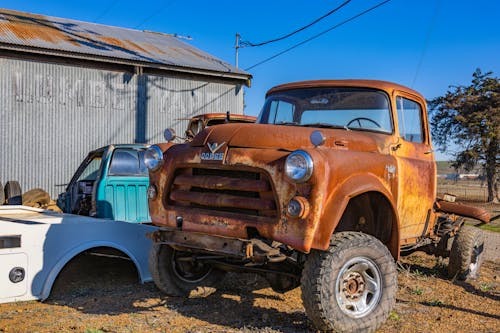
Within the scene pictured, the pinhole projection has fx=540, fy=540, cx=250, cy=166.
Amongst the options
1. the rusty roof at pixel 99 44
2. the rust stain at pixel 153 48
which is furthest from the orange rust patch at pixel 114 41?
the rust stain at pixel 153 48

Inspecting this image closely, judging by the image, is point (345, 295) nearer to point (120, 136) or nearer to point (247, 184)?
point (247, 184)

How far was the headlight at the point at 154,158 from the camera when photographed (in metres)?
5.08

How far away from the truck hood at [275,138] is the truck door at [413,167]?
1.93 ft

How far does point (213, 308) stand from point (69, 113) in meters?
12.2

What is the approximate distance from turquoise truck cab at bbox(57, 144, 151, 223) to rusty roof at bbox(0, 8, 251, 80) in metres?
7.94

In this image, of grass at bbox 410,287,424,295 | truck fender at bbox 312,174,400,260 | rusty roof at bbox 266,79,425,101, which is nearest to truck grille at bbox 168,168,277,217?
truck fender at bbox 312,174,400,260

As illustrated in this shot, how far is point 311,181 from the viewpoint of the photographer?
161 inches

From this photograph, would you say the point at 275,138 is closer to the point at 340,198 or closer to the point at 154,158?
the point at 340,198

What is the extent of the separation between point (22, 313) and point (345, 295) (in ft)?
9.47

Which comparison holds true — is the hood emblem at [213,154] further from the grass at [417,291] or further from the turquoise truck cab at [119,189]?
the turquoise truck cab at [119,189]

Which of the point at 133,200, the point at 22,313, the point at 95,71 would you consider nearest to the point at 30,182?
the point at 95,71

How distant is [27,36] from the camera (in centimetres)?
1561

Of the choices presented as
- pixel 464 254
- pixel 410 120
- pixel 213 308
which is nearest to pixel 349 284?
pixel 213 308

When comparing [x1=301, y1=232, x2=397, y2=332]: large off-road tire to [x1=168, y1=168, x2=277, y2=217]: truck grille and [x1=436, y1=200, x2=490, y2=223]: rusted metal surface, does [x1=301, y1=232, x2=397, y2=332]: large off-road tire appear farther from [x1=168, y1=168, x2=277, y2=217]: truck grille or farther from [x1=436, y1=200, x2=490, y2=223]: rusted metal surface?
[x1=436, y1=200, x2=490, y2=223]: rusted metal surface
